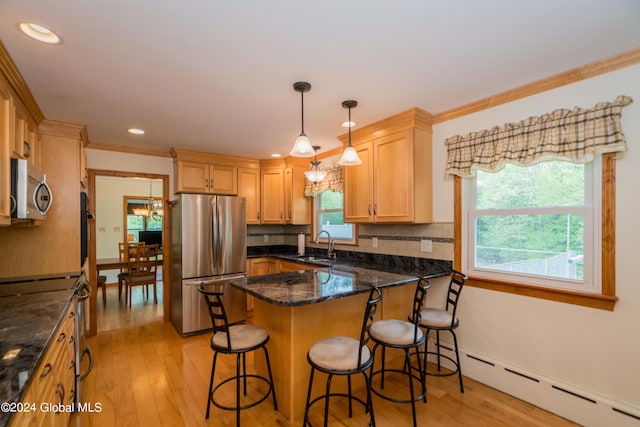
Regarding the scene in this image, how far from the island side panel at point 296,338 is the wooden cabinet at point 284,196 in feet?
7.63

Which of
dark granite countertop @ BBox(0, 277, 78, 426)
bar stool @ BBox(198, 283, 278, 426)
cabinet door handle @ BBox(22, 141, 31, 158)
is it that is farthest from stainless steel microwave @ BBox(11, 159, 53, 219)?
bar stool @ BBox(198, 283, 278, 426)

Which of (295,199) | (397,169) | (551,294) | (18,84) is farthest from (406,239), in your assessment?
(18,84)

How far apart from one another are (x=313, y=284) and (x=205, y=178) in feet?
8.77

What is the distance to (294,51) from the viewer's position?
1749 mm

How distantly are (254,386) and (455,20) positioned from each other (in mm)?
2847

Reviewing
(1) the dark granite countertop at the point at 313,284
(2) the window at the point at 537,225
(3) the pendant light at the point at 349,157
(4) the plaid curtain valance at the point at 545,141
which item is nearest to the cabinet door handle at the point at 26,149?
(1) the dark granite countertop at the point at 313,284

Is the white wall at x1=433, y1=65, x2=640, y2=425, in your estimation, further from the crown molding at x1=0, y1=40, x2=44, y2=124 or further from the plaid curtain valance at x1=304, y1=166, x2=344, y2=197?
the crown molding at x1=0, y1=40, x2=44, y2=124

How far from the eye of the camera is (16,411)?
866 millimetres

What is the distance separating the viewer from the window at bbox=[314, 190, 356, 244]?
4.01 metres

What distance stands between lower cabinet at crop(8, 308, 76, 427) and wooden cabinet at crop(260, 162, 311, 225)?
282cm

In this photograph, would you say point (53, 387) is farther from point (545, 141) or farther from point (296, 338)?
point (545, 141)

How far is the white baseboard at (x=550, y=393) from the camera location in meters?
1.87

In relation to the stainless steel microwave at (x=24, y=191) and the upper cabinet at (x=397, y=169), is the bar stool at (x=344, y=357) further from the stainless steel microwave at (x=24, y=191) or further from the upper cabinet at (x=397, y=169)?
the stainless steel microwave at (x=24, y=191)

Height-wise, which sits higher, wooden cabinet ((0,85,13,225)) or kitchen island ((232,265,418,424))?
wooden cabinet ((0,85,13,225))
